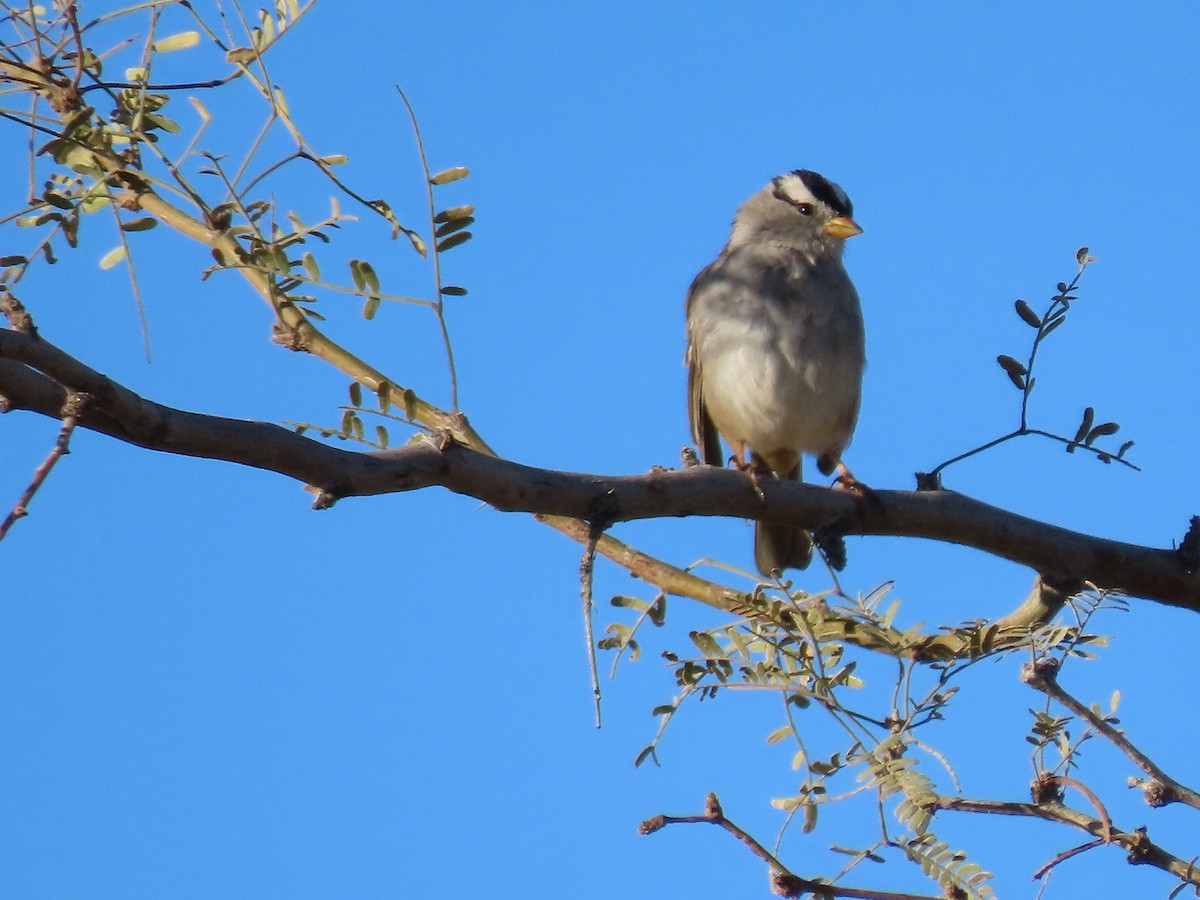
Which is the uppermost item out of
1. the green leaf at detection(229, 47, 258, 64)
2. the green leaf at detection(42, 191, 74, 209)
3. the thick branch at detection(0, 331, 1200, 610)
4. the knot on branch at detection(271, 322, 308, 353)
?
the green leaf at detection(229, 47, 258, 64)

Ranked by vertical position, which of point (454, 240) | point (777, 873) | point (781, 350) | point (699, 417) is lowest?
point (777, 873)

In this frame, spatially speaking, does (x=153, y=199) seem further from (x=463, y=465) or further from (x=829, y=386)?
(x=829, y=386)

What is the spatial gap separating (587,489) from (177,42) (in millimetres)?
1515

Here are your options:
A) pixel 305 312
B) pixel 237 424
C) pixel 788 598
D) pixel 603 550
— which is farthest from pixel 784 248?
pixel 237 424

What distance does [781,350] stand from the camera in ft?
18.5

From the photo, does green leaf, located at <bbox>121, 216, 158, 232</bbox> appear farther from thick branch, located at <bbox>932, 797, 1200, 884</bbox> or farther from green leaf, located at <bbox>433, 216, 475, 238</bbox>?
thick branch, located at <bbox>932, 797, 1200, 884</bbox>

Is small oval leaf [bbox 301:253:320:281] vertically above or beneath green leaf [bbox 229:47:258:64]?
beneath

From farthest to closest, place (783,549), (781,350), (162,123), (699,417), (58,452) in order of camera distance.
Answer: (699,417), (783,549), (781,350), (162,123), (58,452)

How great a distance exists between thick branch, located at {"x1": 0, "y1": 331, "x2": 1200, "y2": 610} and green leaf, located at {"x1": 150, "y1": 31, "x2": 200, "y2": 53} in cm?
135

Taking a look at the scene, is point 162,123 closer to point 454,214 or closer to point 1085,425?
point 454,214

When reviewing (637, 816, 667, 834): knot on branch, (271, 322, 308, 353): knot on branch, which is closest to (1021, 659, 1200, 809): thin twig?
(637, 816, 667, 834): knot on branch

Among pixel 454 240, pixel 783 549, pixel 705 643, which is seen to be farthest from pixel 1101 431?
pixel 783 549

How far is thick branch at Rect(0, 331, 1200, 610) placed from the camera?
7.30 feet

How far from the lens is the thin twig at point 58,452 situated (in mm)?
1752
